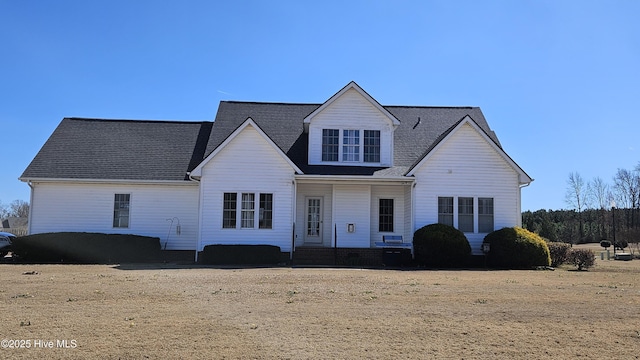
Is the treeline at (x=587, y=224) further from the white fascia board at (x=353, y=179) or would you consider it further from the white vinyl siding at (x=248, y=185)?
the white vinyl siding at (x=248, y=185)

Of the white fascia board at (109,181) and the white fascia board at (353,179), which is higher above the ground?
the white fascia board at (353,179)

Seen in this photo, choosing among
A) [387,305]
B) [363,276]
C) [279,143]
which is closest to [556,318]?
[387,305]

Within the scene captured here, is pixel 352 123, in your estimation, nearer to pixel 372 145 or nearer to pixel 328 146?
pixel 372 145

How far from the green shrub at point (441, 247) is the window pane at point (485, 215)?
1812 mm

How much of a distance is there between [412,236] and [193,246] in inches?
385

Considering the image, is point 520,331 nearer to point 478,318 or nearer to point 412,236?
point 478,318

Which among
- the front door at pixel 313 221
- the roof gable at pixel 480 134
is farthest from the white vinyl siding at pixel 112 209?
the roof gable at pixel 480 134

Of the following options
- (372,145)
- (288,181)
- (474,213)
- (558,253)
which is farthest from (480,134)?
(288,181)

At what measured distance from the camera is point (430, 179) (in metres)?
23.1

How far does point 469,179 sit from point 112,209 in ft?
51.7

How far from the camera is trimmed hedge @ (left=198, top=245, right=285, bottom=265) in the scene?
21.5 m

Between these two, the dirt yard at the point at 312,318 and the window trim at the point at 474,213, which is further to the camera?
the window trim at the point at 474,213

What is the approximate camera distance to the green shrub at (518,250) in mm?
21406

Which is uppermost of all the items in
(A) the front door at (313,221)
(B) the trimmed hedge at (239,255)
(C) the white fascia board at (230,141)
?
(C) the white fascia board at (230,141)
